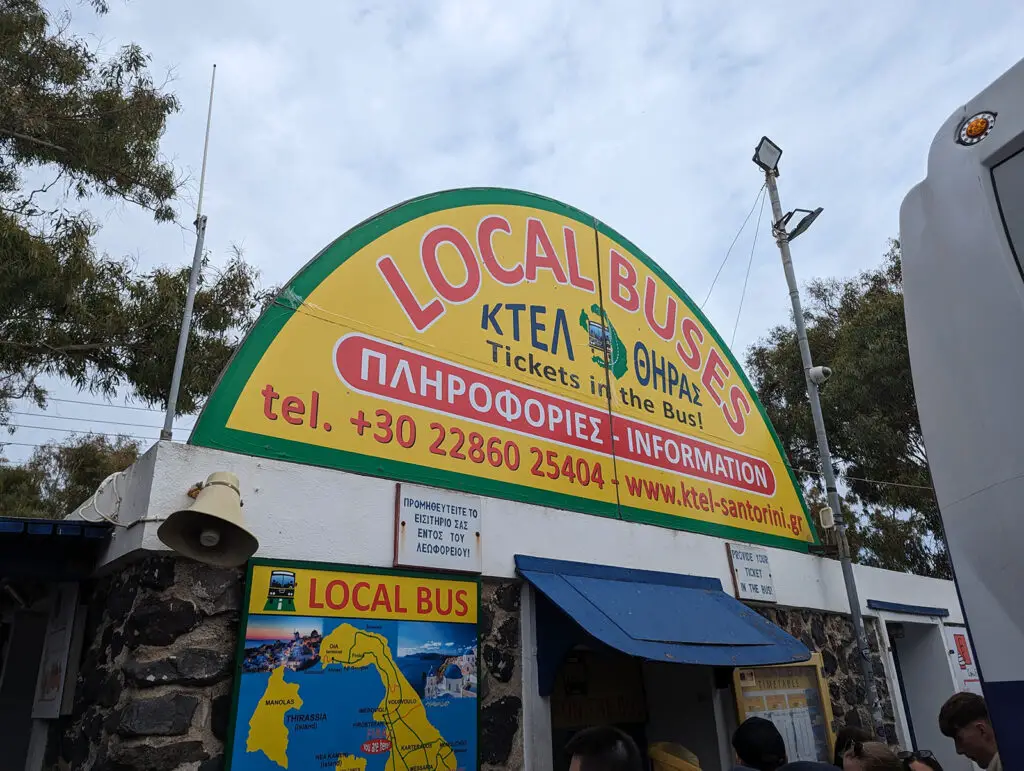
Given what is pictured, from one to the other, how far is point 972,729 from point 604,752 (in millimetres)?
2547

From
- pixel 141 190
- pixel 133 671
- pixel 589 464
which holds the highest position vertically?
pixel 141 190

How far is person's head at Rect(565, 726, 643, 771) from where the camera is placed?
2.60 metres

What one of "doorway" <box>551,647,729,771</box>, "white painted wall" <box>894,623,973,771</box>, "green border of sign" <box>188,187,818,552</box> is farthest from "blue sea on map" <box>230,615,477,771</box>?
"white painted wall" <box>894,623,973,771</box>

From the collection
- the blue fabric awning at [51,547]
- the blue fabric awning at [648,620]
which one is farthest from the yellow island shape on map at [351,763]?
the blue fabric awning at [51,547]

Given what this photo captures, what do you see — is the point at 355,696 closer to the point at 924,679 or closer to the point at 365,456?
the point at 365,456

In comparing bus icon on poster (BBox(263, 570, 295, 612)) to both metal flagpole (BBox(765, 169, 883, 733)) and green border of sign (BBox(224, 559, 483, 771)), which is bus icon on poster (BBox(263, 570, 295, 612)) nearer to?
green border of sign (BBox(224, 559, 483, 771))

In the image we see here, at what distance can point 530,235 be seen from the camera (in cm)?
766

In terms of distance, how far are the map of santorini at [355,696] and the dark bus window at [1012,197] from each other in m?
4.00

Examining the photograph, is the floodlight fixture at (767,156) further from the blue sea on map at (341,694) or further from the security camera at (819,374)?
the blue sea on map at (341,694)

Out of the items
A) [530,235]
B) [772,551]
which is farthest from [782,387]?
[530,235]

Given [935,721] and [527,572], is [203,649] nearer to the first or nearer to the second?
[527,572]

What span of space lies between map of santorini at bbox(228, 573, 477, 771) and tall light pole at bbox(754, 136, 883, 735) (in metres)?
5.38

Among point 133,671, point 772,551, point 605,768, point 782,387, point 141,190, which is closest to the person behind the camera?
point 605,768

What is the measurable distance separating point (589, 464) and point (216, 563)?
3.70 metres
